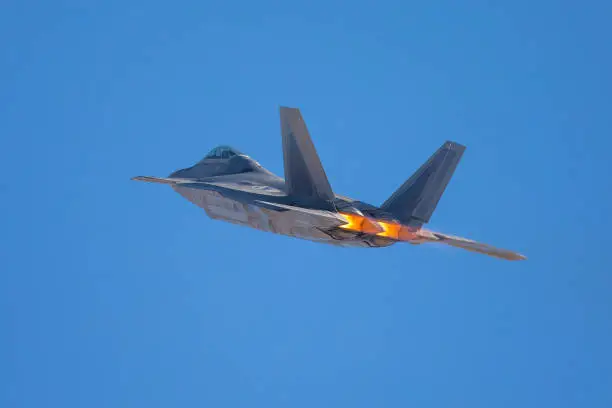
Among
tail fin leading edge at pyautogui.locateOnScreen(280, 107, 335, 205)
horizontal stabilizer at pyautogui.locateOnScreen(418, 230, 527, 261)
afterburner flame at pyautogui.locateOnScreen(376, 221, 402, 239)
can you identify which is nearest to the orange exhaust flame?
afterburner flame at pyautogui.locateOnScreen(376, 221, 402, 239)

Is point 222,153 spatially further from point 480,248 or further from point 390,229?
point 480,248

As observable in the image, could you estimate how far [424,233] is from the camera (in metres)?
25.0

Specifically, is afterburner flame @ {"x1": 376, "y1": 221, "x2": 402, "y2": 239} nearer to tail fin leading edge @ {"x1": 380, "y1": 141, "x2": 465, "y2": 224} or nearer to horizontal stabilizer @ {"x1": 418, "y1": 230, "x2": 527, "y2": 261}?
tail fin leading edge @ {"x1": 380, "y1": 141, "x2": 465, "y2": 224}

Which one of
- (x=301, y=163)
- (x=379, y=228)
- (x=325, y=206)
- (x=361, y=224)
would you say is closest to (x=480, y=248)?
(x=379, y=228)

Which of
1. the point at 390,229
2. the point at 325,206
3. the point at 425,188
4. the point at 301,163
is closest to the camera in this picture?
the point at 301,163

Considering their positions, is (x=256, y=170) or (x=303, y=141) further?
(x=256, y=170)

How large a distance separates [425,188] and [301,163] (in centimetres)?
411

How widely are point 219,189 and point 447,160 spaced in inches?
294

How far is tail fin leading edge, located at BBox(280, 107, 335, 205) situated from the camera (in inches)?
945

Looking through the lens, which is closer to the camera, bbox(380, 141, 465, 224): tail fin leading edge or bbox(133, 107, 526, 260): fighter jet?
bbox(133, 107, 526, 260): fighter jet

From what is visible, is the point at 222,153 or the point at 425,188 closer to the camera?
the point at 425,188

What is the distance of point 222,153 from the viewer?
32719 millimetres

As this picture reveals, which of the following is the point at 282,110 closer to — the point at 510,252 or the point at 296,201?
the point at 296,201

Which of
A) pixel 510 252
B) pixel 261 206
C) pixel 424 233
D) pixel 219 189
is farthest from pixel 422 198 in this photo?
pixel 219 189
